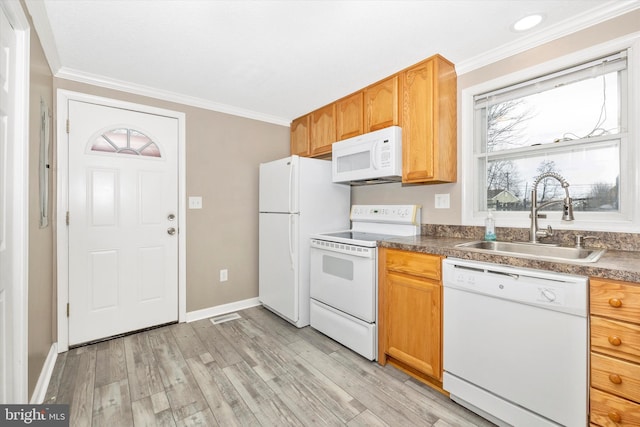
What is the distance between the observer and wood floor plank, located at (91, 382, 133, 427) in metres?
1.54

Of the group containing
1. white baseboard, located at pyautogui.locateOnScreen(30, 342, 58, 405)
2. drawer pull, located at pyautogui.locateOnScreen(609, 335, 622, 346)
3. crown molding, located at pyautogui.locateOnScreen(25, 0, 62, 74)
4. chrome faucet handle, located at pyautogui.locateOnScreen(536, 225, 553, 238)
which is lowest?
white baseboard, located at pyautogui.locateOnScreen(30, 342, 58, 405)

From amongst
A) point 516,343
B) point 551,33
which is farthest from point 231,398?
point 551,33

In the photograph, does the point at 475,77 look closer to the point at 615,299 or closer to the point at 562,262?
the point at 562,262

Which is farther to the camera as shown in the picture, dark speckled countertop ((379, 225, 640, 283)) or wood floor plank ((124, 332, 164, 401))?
wood floor plank ((124, 332, 164, 401))

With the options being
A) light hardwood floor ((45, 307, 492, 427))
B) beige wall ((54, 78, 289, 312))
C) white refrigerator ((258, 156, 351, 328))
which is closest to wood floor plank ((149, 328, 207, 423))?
light hardwood floor ((45, 307, 492, 427))

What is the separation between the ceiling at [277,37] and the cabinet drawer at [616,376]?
1.79m

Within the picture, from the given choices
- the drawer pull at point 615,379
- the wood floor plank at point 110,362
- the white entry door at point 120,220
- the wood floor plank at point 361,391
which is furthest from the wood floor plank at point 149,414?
the drawer pull at point 615,379

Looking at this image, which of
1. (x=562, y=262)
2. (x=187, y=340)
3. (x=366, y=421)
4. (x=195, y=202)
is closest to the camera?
(x=562, y=262)

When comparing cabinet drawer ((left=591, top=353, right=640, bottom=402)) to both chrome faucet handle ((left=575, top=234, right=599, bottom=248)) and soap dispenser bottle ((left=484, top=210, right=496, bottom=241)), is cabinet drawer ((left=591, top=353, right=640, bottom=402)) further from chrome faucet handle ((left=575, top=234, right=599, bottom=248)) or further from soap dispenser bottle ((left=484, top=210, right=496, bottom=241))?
soap dispenser bottle ((left=484, top=210, right=496, bottom=241))

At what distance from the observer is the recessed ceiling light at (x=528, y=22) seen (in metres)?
1.65

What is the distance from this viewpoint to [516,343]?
139cm

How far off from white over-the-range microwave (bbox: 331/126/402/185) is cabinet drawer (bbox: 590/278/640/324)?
136 centimetres

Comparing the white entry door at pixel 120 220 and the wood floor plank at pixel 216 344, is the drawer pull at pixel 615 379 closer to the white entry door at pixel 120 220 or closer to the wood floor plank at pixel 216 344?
the wood floor plank at pixel 216 344

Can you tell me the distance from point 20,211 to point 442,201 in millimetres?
2667
